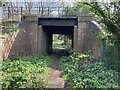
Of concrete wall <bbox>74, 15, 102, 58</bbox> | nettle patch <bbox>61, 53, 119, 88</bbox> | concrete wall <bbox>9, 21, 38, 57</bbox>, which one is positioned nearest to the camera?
nettle patch <bbox>61, 53, 119, 88</bbox>

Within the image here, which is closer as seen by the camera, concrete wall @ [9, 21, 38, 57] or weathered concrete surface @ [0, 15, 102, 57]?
concrete wall @ [9, 21, 38, 57]

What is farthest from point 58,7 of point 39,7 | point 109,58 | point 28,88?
point 28,88

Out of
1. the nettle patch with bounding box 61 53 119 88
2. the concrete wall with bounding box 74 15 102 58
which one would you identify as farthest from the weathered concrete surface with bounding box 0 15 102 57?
the nettle patch with bounding box 61 53 119 88

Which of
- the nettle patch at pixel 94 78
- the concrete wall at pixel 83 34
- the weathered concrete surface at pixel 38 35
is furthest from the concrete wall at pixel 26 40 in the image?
the nettle patch at pixel 94 78

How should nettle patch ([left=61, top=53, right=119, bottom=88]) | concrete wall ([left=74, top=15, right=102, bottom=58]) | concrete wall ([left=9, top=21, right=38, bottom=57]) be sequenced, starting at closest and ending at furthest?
nettle patch ([left=61, top=53, right=119, bottom=88]) → concrete wall ([left=9, top=21, right=38, bottom=57]) → concrete wall ([left=74, top=15, right=102, bottom=58])

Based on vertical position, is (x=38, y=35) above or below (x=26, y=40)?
above

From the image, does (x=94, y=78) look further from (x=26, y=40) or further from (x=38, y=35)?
(x=38, y=35)

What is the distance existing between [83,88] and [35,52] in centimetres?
1334

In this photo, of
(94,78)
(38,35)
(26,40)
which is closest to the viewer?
(94,78)

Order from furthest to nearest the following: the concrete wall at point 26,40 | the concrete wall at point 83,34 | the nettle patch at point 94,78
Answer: the concrete wall at point 83,34
the concrete wall at point 26,40
the nettle patch at point 94,78

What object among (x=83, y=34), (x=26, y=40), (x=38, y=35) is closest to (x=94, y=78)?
(x=83, y=34)

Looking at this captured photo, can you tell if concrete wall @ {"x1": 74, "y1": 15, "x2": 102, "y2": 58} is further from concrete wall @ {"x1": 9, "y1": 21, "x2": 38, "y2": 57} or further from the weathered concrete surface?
concrete wall @ {"x1": 9, "y1": 21, "x2": 38, "y2": 57}

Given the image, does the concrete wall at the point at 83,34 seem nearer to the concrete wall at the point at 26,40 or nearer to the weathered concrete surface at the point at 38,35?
the weathered concrete surface at the point at 38,35

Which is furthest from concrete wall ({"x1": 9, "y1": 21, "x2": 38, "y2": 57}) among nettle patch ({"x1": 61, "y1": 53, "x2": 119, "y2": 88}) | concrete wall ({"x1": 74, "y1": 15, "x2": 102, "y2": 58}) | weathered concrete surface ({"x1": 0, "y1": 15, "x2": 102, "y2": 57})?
nettle patch ({"x1": 61, "y1": 53, "x2": 119, "y2": 88})
